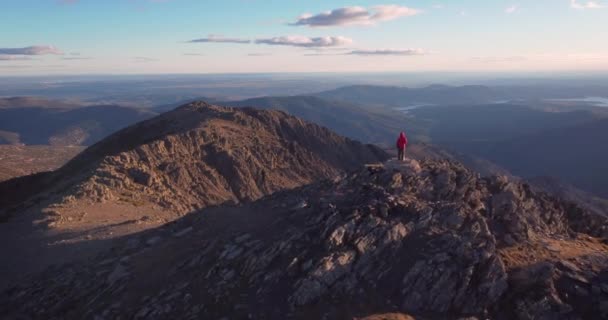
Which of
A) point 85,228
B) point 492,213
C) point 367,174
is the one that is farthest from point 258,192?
point 492,213

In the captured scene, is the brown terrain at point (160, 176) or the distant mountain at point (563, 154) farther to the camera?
the distant mountain at point (563, 154)

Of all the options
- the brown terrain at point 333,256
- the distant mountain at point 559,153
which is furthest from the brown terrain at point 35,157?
the distant mountain at point 559,153

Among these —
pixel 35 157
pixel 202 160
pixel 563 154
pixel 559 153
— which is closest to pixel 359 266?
pixel 202 160

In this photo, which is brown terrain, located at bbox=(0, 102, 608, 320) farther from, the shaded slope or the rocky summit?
the shaded slope

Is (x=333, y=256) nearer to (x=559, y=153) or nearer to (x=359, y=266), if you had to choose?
(x=359, y=266)

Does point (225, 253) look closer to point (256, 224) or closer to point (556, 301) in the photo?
point (256, 224)

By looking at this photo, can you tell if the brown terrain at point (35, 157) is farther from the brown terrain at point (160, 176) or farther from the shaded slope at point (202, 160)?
the brown terrain at point (160, 176)
